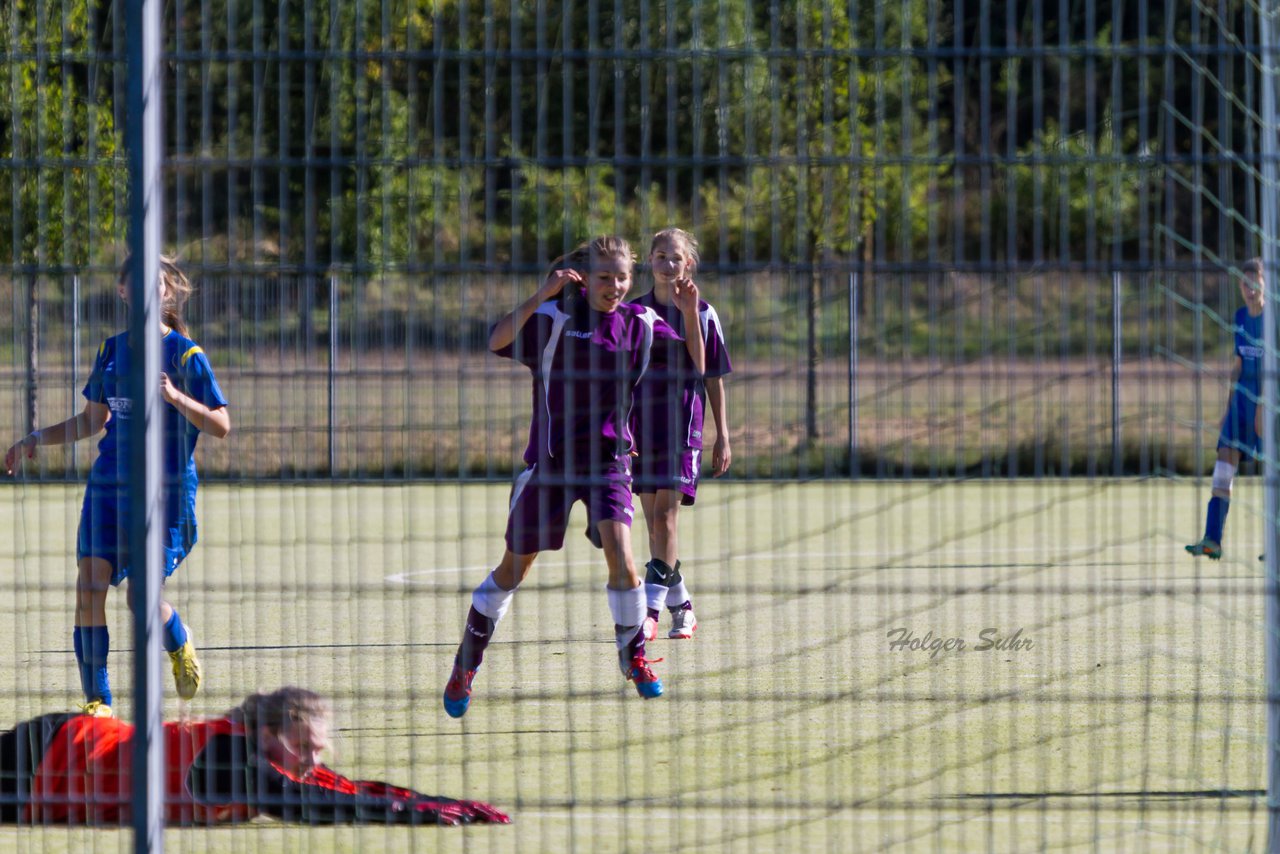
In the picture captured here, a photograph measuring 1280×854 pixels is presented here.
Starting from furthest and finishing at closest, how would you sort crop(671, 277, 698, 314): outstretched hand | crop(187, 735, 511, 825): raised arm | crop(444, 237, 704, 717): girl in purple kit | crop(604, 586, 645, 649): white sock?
crop(604, 586, 645, 649): white sock
crop(444, 237, 704, 717): girl in purple kit
crop(671, 277, 698, 314): outstretched hand
crop(187, 735, 511, 825): raised arm

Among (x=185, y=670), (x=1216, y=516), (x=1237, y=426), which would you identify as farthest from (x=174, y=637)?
(x=1216, y=516)

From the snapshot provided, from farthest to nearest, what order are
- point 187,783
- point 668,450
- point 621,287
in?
point 668,450, point 621,287, point 187,783

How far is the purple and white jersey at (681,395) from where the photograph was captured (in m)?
7.83

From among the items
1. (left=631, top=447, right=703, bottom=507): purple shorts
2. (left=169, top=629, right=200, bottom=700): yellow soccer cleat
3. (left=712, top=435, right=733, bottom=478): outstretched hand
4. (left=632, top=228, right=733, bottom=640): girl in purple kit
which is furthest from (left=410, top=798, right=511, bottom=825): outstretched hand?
(left=712, top=435, right=733, bottom=478): outstretched hand

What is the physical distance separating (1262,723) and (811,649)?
6.55 ft

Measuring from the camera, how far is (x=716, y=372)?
8422 millimetres

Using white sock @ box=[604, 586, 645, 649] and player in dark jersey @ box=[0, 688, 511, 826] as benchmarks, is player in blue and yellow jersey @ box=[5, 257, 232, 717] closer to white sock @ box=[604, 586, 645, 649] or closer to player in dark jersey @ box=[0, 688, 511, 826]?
player in dark jersey @ box=[0, 688, 511, 826]

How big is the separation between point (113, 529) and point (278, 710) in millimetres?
1848

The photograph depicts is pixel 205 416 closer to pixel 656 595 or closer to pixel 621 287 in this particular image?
pixel 621 287

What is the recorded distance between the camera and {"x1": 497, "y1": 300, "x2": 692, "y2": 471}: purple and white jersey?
20.4ft

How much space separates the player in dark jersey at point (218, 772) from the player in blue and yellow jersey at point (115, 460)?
1.16 m

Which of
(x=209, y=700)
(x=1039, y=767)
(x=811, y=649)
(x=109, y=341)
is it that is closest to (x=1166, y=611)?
(x=811, y=649)

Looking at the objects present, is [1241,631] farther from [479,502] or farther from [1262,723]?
[479,502]

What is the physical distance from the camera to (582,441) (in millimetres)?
6328
